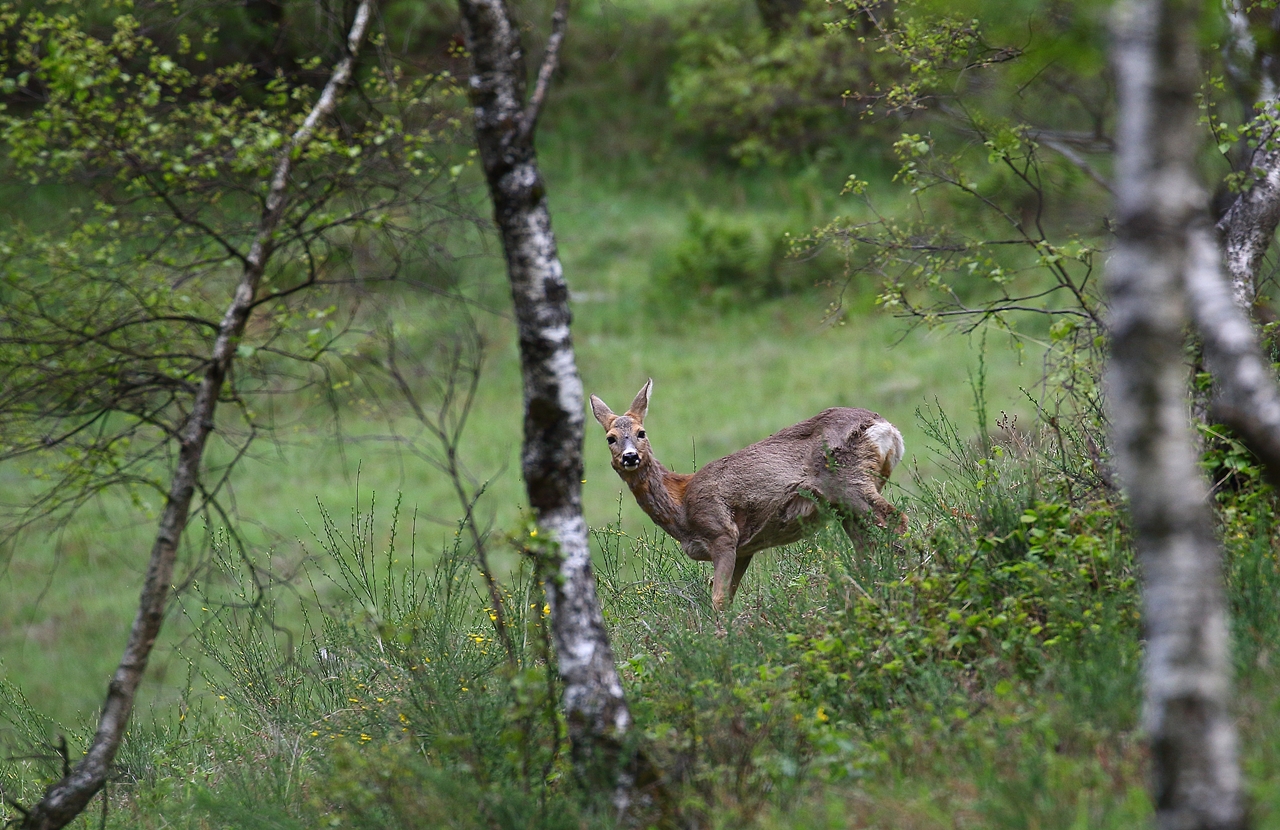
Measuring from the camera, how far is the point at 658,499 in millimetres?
7523

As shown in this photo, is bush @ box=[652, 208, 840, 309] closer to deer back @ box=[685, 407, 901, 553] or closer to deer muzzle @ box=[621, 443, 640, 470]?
deer back @ box=[685, 407, 901, 553]

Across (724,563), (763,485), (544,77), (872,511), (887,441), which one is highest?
(544,77)

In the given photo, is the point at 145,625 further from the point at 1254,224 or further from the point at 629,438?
the point at 1254,224

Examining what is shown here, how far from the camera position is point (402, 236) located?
5480 mm

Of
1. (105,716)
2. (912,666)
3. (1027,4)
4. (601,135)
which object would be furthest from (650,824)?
(601,135)

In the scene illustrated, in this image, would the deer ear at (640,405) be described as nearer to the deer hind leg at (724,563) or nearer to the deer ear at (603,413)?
the deer ear at (603,413)

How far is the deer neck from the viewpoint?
750 centimetres

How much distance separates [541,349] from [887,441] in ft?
13.3

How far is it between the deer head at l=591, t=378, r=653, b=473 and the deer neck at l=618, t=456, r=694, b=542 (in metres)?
0.07

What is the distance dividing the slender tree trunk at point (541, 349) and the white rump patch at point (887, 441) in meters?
3.82

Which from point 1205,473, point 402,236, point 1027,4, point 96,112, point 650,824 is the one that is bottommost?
point 650,824

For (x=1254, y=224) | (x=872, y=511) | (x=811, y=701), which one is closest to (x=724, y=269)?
(x=872, y=511)

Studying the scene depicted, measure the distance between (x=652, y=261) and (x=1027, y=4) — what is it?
1916 centimetres

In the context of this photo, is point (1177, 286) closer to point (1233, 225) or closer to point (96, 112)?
point (1233, 225)
